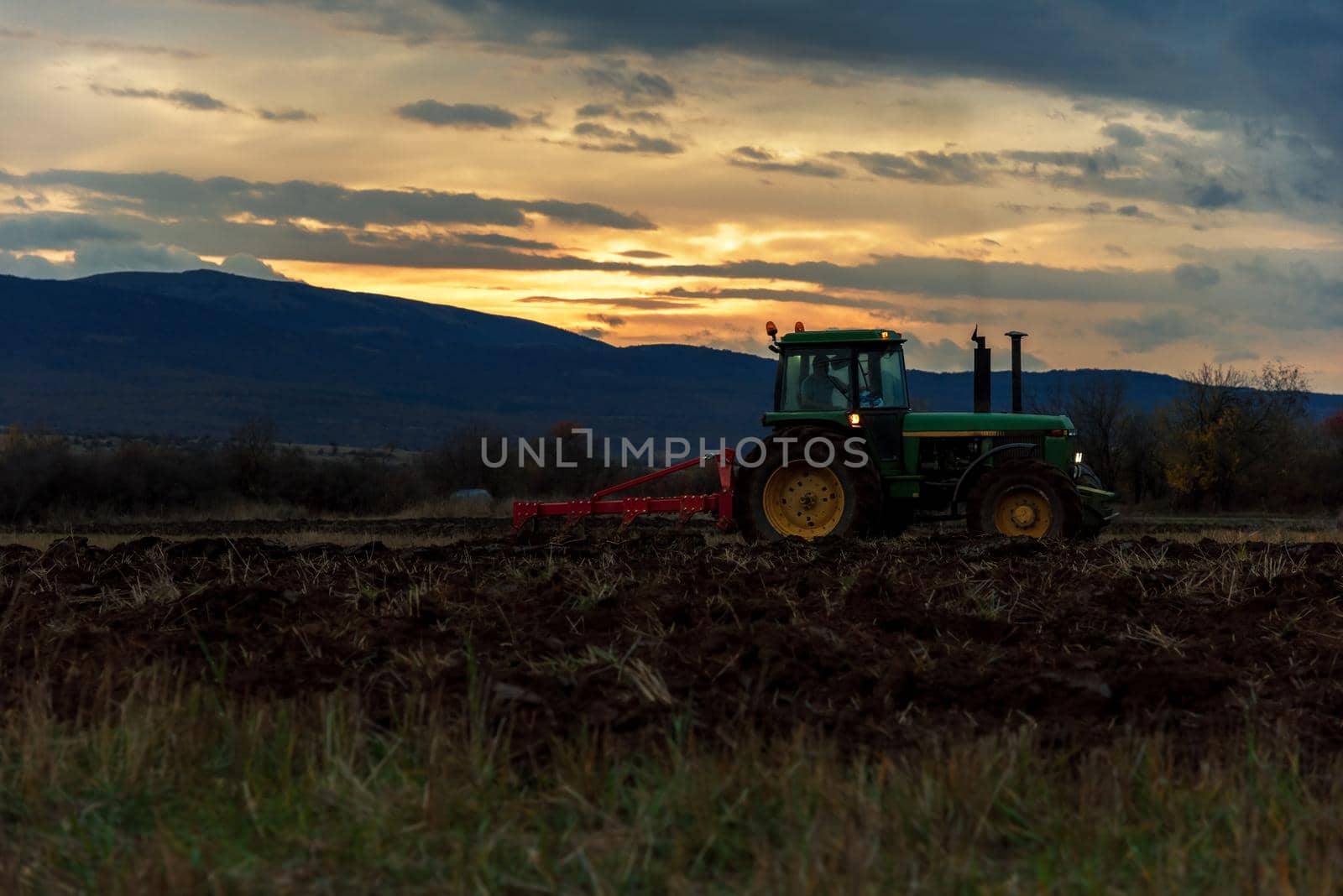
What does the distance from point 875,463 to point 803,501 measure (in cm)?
94

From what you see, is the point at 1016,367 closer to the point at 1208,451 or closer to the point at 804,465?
the point at 804,465

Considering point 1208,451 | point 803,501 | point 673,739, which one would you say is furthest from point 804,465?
point 1208,451

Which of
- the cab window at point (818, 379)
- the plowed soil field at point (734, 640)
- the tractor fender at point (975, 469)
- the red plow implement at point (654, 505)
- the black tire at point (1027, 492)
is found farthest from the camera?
the red plow implement at point (654, 505)

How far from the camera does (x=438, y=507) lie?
122 feet

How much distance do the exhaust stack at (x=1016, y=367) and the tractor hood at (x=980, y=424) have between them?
7.73ft

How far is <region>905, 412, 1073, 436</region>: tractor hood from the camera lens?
17.4 m

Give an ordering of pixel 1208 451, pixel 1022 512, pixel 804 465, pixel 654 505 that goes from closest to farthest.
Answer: pixel 1022 512 < pixel 804 465 < pixel 654 505 < pixel 1208 451

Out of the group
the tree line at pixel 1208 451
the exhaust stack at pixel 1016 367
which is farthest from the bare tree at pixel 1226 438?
the exhaust stack at pixel 1016 367

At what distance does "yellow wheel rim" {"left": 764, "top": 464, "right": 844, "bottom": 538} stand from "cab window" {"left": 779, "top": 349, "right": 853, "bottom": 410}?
815mm

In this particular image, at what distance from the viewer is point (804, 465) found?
17000 millimetres

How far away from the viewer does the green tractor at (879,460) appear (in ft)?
54.7

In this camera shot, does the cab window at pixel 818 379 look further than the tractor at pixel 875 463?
Yes

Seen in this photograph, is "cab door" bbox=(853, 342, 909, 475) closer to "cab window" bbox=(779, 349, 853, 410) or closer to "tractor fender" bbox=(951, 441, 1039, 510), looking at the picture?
"cab window" bbox=(779, 349, 853, 410)

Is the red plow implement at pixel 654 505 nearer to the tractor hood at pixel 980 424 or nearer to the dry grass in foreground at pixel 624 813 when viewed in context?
the tractor hood at pixel 980 424
